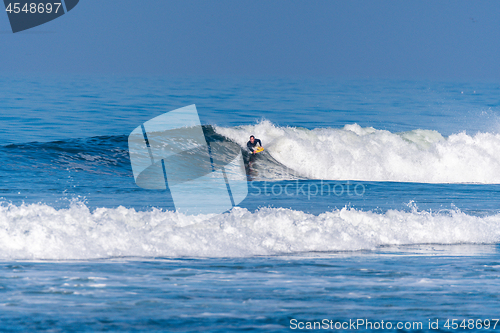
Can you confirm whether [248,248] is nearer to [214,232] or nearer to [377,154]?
[214,232]

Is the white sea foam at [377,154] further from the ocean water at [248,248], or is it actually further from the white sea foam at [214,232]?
the white sea foam at [214,232]

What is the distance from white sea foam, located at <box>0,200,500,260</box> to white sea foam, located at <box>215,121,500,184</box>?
7952 millimetres

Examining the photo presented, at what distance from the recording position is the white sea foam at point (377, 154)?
1800cm

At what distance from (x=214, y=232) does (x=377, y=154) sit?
1274cm

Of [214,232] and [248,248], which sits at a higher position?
[214,232]

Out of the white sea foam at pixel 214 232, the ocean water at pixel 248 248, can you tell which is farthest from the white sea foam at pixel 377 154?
the white sea foam at pixel 214 232

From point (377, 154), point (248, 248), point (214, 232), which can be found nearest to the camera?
point (248, 248)

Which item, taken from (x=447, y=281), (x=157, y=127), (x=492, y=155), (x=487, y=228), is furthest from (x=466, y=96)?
(x=447, y=281)

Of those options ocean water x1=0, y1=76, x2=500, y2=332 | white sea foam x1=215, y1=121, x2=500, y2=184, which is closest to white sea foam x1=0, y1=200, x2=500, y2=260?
ocean water x1=0, y1=76, x2=500, y2=332

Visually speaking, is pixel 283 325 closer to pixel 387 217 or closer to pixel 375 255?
pixel 375 255

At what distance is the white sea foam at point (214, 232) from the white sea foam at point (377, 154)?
313 inches

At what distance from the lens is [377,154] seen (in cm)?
1945

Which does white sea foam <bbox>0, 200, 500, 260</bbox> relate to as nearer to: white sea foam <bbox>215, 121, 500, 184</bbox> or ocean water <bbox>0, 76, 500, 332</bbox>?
ocean water <bbox>0, 76, 500, 332</bbox>

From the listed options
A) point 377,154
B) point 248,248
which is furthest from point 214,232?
point 377,154
